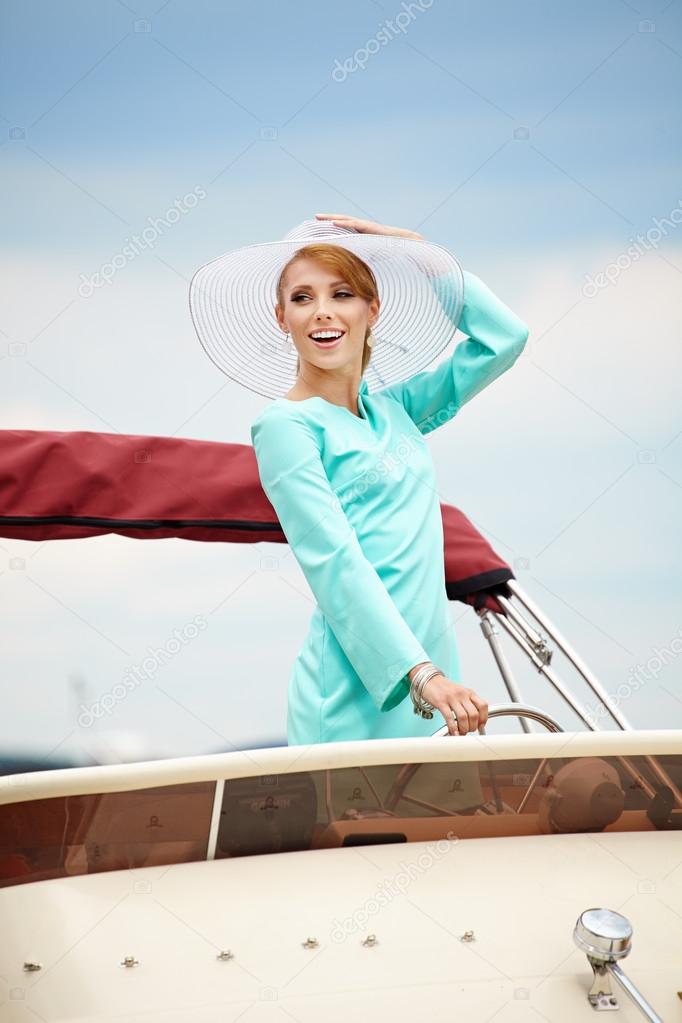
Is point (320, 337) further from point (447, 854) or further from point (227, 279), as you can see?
point (447, 854)

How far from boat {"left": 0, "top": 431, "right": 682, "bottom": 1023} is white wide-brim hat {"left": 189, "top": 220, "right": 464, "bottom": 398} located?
0.66 metres

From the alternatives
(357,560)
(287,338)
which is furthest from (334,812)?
(287,338)

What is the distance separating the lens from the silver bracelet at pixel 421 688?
104 cm

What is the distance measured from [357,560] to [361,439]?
19 centimetres

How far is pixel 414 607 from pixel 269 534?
527mm

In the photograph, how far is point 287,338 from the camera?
148 cm

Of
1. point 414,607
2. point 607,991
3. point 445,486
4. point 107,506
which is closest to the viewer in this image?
point 607,991

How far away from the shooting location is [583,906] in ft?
2.89

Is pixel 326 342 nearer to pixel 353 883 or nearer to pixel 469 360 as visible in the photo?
pixel 469 360

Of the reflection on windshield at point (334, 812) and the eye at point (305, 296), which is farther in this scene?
the eye at point (305, 296)

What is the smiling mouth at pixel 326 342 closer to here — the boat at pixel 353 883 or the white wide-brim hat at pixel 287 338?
the white wide-brim hat at pixel 287 338

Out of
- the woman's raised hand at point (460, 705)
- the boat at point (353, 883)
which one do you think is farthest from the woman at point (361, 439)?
the boat at point (353, 883)

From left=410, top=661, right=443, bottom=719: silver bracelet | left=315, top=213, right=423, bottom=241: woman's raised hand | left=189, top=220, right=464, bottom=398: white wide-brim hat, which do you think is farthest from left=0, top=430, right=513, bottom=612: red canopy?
left=410, top=661, right=443, bottom=719: silver bracelet

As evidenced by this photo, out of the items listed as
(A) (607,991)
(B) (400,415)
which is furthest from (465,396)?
(A) (607,991)
